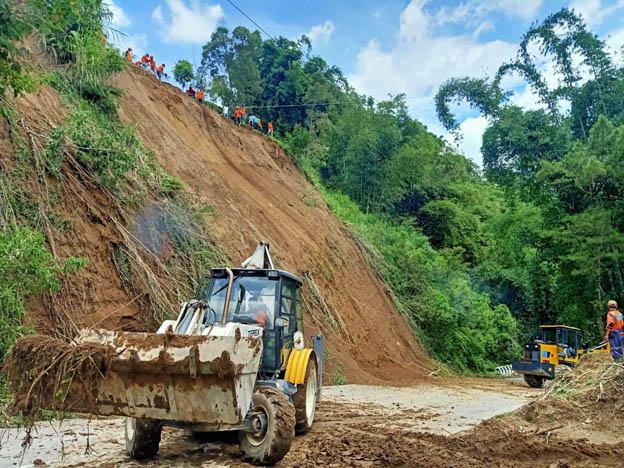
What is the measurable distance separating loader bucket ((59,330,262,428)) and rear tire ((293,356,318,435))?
211cm

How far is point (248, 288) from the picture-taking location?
286 inches

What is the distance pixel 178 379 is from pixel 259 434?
1.23 metres

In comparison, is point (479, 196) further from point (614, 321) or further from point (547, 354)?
point (614, 321)

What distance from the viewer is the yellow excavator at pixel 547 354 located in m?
17.6

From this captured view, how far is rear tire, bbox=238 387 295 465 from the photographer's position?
18.5ft

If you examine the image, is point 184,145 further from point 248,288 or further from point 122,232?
point 248,288

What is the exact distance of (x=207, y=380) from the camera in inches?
203

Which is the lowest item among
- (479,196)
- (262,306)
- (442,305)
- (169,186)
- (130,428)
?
(130,428)

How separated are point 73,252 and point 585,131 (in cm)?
2850

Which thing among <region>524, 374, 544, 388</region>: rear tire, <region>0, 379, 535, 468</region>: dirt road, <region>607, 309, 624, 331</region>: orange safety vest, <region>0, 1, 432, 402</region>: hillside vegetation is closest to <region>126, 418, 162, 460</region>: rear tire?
<region>0, 379, 535, 468</region>: dirt road

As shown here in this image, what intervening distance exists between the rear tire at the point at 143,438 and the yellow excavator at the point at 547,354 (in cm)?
1483

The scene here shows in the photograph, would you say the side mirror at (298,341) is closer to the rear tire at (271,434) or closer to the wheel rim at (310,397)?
the wheel rim at (310,397)

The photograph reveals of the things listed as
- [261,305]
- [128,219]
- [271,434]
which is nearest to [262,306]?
[261,305]

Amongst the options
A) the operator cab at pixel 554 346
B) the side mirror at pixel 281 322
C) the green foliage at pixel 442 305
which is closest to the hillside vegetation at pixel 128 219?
the green foliage at pixel 442 305
